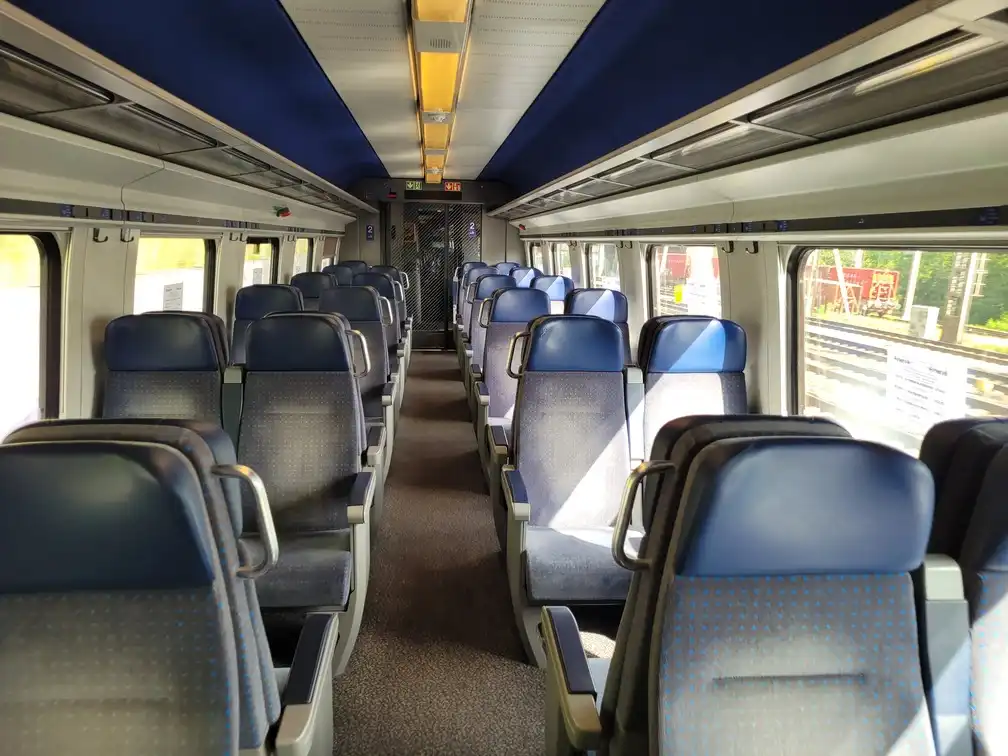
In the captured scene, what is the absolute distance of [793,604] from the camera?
1.58 m

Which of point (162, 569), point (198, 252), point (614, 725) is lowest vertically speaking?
point (614, 725)

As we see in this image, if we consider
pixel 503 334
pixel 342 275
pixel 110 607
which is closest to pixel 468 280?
pixel 342 275

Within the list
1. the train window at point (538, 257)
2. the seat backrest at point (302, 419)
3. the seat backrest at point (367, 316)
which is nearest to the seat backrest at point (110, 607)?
the seat backrest at point (302, 419)

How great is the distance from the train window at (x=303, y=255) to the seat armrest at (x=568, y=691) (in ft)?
33.0

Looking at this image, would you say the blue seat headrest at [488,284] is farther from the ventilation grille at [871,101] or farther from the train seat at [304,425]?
the train seat at [304,425]

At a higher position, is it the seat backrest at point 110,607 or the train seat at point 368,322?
the train seat at point 368,322

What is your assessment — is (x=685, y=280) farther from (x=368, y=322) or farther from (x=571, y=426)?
(x=571, y=426)

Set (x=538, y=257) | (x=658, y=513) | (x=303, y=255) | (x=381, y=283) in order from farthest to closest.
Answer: (x=538, y=257)
(x=303, y=255)
(x=381, y=283)
(x=658, y=513)

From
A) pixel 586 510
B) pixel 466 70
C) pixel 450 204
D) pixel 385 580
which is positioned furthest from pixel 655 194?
pixel 450 204

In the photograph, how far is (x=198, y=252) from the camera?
23.1ft

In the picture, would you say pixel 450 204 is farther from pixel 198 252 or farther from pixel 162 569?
pixel 162 569

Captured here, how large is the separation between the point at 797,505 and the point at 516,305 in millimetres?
5455

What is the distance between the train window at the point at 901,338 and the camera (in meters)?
2.99

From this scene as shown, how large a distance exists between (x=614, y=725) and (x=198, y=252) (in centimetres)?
645
